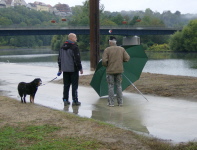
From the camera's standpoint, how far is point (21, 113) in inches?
349

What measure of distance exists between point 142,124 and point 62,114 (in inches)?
71.9

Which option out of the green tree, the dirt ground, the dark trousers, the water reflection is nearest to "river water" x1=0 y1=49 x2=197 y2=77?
the green tree

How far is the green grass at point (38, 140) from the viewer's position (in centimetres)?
585

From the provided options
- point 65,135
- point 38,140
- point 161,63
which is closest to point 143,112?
point 65,135

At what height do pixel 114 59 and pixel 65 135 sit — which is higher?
pixel 114 59

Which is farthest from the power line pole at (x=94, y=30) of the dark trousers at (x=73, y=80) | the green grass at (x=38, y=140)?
→ the green grass at (x=38, y=140)

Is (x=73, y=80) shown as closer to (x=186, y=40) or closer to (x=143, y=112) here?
(x=143, y=112)

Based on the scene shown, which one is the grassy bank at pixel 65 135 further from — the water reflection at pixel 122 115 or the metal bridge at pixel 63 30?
the metal bridge at pixel 63 30

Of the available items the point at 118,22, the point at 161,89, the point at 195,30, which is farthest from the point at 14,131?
the point at 118,22

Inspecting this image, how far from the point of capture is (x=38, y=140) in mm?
6277

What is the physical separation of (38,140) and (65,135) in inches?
19.7

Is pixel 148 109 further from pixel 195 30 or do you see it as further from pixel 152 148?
pixel 195 30

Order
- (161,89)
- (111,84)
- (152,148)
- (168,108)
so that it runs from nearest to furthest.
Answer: (152,148) → (168,108) → (111,84) → (161,89)

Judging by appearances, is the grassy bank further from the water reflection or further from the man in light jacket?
the man in light jacket
